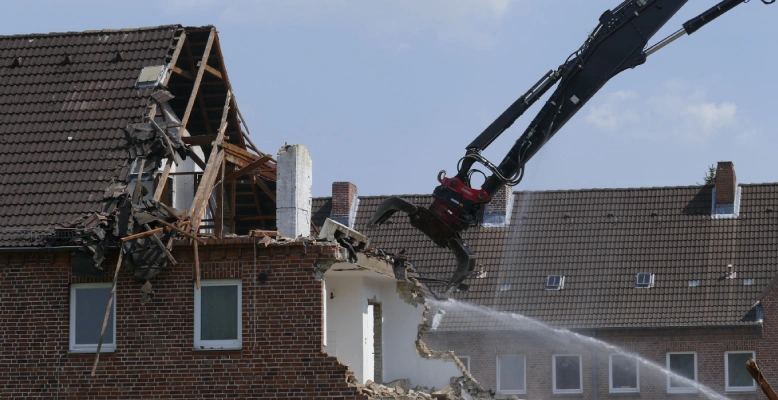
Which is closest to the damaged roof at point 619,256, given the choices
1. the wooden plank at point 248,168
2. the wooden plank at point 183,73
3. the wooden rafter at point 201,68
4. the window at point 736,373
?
the window at point 736,373

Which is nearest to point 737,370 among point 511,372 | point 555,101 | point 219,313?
point 511,372

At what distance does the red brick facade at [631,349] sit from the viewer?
124 feet

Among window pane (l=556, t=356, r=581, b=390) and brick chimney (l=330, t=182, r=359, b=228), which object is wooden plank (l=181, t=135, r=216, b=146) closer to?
window pane (l=556, t=356, r=581, b=390)

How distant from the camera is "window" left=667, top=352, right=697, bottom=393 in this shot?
38.4 metres

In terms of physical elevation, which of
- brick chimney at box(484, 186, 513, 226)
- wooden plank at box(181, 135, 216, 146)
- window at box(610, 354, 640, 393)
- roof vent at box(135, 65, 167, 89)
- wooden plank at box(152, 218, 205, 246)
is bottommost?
window at box(610, 354, 640, 393)

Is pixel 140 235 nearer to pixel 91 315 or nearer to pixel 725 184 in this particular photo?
pixel 91 315

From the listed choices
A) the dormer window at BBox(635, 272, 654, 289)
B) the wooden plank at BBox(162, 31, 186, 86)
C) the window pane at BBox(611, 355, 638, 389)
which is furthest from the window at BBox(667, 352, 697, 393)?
the wooden plank at BBox(162, 31, 186, 86)

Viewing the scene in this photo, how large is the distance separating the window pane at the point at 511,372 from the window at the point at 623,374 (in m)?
2.84

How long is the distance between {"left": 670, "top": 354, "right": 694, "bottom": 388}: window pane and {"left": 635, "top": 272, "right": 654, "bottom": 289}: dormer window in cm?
231

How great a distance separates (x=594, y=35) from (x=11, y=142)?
968 centimetres

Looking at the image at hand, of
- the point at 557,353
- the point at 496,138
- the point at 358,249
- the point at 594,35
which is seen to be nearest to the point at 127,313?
the point at 358,249

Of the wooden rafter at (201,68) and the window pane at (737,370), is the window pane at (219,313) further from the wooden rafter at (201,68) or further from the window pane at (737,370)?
the window pane at (737,370)

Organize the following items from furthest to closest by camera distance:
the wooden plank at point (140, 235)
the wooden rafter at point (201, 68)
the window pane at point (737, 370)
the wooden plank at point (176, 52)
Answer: the window pane at point (737, 370), the wooden rafter at point (201, 68), the wooden plank at point (176, 52), the wooden plank at point (140, 235)

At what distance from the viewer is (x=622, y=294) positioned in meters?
39.3
